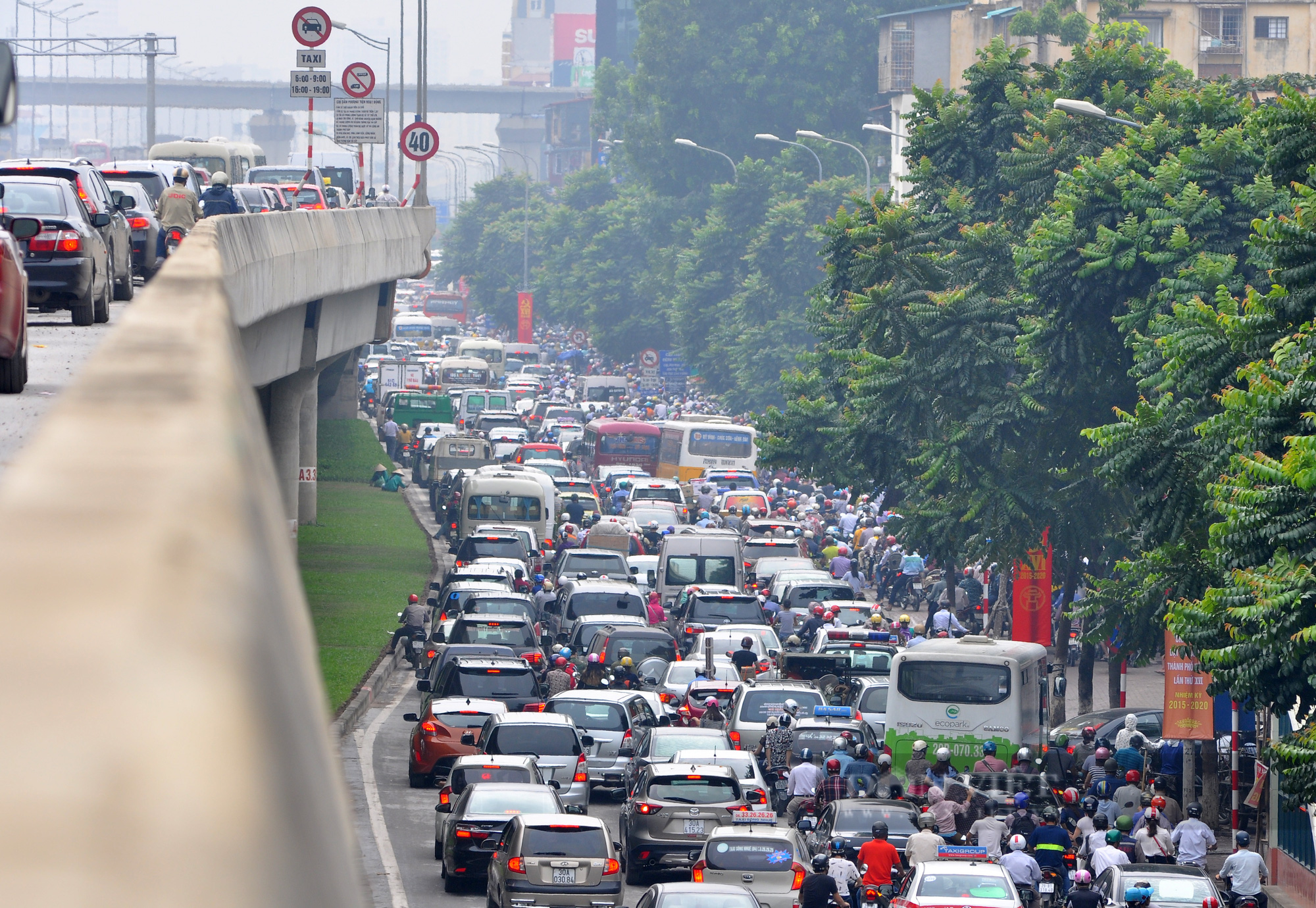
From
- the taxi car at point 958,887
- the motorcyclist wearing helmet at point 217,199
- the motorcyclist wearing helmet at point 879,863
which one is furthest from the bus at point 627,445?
the taxi car at point 958,887

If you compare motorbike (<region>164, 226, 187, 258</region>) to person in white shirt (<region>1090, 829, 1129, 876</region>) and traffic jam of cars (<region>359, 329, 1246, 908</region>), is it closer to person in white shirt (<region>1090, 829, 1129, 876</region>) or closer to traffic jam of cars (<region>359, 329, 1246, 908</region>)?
traffic jam of cars (<region>359, 329, 1246, 908</region>)

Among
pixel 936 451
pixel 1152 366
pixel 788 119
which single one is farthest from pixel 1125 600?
pixel 788 119

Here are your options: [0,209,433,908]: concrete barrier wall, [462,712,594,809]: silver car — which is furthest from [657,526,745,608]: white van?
[0,209,433,908]: concrete barrier wall

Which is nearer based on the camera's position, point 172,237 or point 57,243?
point 57,243

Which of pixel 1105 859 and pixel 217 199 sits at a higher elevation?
pixel 217 199

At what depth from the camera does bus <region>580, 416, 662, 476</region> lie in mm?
63125

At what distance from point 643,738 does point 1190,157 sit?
411 inches

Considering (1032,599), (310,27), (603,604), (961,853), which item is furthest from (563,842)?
(310,27)

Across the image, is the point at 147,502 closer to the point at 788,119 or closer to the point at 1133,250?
the point at 1133,250

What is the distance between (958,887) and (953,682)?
935 centimetres

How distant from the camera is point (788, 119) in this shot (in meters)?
100

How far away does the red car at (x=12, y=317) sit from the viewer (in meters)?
14.8

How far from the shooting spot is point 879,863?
18.8 metres

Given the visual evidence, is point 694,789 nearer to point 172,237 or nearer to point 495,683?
point 495,683
